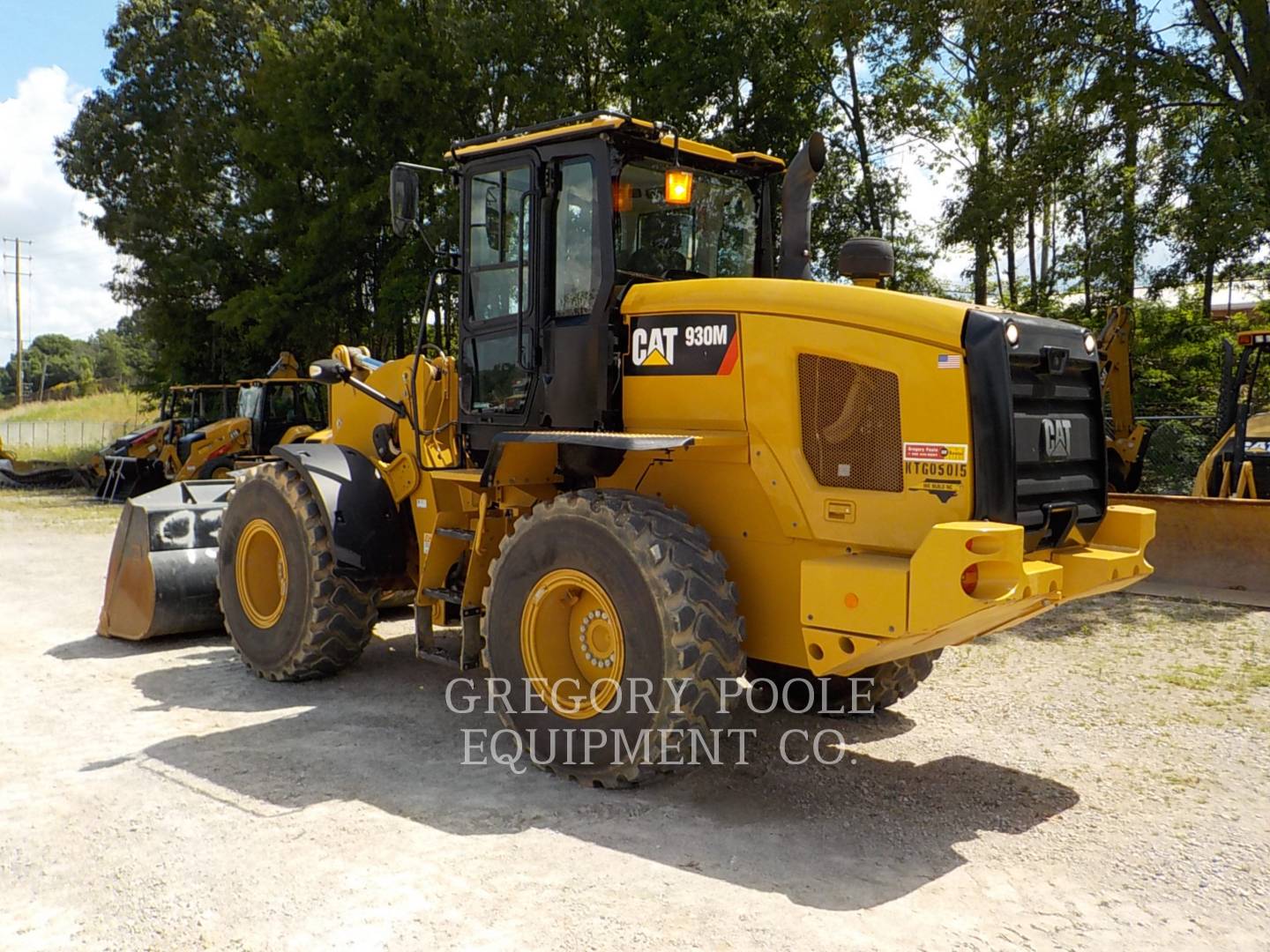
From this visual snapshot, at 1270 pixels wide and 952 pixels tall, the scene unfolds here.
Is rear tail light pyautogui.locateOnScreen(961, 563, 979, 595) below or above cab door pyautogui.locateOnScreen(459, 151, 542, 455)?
below

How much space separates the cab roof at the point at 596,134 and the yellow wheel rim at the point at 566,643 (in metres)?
2.18

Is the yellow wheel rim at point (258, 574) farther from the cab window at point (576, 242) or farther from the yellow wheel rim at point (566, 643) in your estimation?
the cab window at point (576, 242)

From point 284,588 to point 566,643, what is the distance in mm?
2412

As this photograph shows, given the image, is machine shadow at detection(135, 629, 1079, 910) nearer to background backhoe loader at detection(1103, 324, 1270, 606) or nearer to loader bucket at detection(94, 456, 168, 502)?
background backhoe loader at detection(1103, 324, 1270, 606)

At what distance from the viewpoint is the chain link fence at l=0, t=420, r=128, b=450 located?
3894 cm

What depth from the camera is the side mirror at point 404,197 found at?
19.1 ft

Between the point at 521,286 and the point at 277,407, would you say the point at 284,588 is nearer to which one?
the point at 521,286

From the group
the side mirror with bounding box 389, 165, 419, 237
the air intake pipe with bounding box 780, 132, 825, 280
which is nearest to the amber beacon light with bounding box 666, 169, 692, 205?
the air intake pipe with bounding box 780, 132, 825, 280

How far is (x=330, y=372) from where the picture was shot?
269 inches

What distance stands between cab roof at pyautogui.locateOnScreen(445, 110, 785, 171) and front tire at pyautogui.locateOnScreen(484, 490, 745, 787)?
1816 mm

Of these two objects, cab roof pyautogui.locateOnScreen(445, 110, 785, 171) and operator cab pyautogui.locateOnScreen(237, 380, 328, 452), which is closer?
cab roof pyautogui.locateOnScreen(445, 110, 785, 171)

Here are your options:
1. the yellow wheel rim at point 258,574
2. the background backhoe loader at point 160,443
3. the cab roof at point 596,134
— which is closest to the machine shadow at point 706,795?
the yellow wheel rim at point 258,574

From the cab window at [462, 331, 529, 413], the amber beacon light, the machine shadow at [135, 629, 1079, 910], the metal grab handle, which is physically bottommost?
the machine shadow at [135, 629, 1079, 910]

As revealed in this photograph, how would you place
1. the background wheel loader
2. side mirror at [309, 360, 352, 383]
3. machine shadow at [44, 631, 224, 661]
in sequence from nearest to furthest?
side mirror at [309, 360, 352, 383] → machine shadow at [44, 631, 224, 661] → the background wheel loader
